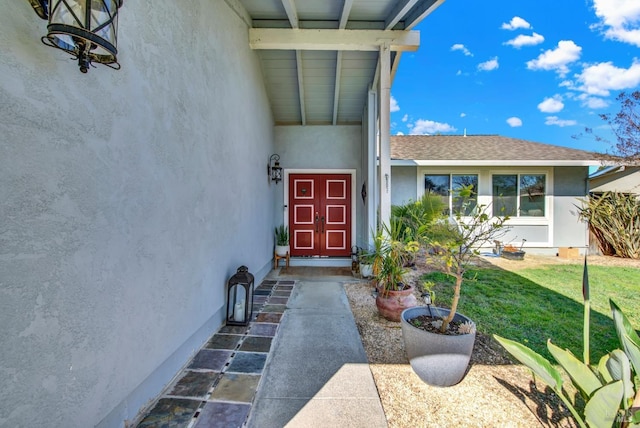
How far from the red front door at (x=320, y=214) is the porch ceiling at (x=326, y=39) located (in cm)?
193

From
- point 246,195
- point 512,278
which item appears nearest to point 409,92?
point 512,278

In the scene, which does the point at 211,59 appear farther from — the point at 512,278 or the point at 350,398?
the point at 512,278

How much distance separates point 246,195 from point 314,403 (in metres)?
3.05

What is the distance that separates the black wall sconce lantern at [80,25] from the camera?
110 centimetres

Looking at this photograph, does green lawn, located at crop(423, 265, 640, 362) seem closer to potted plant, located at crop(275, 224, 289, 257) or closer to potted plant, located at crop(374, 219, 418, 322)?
potted plant, located at crop(374, 219, 418, 322)

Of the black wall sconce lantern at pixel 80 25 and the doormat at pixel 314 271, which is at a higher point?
the black wall sconce lantern at pixel 80 25

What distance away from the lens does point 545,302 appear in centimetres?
400

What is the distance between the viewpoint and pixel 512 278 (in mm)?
5320

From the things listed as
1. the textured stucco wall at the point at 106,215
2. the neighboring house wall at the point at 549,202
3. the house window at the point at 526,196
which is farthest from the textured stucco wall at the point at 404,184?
the textured stucco wall at the point at 106,215

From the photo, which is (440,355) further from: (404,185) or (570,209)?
(570,209)

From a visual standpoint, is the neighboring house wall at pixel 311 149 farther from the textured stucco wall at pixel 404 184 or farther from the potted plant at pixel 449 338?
the potted plant at pixel 449 338

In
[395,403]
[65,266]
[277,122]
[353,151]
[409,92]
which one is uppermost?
[409,92]

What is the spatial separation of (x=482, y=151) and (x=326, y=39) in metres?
6.28

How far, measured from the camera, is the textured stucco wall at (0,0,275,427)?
1108 mm
